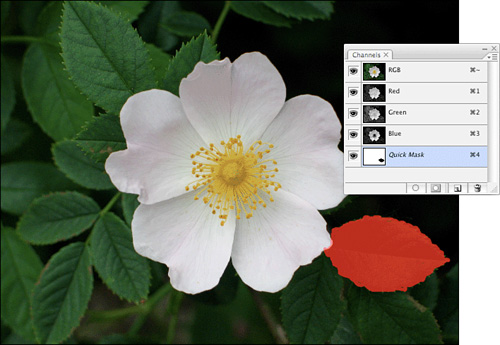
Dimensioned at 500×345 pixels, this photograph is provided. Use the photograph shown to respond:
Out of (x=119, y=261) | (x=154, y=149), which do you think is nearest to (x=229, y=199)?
(x=154, y=149)

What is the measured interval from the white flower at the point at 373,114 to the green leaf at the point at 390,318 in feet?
1.24

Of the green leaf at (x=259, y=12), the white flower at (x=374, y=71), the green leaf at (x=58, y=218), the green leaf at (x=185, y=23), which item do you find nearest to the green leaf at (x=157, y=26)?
the green leaf at (x=185, y=23)

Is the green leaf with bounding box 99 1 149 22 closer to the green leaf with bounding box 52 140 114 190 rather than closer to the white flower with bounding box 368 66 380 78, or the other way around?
the green leaf with bounding box 52 140 114 190

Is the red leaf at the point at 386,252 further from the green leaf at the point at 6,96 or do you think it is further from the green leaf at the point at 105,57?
the green leaf at the point at 6,96

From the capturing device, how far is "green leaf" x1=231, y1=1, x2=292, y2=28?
1320 mm

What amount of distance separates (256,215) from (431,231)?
34 cm

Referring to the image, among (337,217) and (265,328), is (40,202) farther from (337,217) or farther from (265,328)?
(265,328)

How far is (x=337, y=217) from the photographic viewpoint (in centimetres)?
103

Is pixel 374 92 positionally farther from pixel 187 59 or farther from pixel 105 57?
pixel 105 57

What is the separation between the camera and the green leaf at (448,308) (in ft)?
4.04

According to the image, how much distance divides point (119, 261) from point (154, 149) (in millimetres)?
335

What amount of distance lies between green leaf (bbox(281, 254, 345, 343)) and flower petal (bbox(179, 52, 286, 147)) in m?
0.31

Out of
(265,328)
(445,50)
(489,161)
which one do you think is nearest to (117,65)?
(445,50)

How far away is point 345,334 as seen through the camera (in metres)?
1.26
